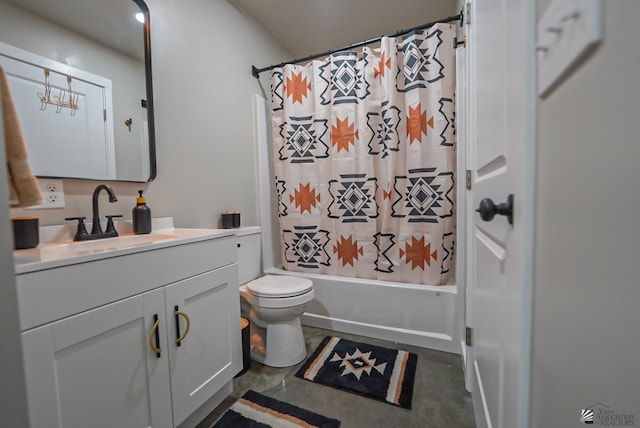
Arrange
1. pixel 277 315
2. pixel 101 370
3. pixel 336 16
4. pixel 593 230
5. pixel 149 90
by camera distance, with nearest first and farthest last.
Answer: pixel 593 230 < pixel 101 370 < pixel 149 90 < pixel 277 315 < pixel 336 16

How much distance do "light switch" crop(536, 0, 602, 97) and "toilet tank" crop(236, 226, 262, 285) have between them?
66.6 inches

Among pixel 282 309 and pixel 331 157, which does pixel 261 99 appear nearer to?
pixel 331 157

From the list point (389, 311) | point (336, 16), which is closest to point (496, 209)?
point (389, 311)

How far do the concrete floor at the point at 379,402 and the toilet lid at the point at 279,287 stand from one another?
434 millimetres

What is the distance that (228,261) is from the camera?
49.3 inches

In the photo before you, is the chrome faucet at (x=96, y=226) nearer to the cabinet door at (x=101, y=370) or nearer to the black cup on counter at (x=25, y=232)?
the black cup on counter at (x=25, y=232)

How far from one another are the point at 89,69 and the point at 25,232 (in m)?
0.74

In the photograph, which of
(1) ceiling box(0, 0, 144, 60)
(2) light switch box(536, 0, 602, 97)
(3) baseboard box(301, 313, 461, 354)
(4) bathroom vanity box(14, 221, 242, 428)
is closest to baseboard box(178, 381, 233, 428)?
(4) bathroom vanity box(14, 221, 242, 428)

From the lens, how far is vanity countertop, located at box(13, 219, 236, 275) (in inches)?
27.0

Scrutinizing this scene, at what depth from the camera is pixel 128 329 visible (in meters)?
0.86

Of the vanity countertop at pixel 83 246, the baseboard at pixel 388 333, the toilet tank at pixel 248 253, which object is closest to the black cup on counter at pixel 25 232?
the vanity countertop at pixel 83 246

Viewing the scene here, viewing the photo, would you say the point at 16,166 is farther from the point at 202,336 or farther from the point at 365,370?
the point at 365,370

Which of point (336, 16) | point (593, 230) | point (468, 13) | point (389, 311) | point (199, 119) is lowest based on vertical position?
point (389, 311)

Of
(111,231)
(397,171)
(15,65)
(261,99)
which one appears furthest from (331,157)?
(15,65)
